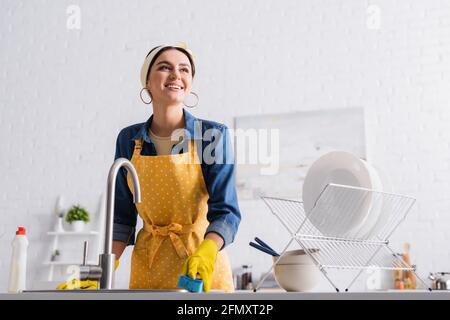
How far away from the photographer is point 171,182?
1.71m

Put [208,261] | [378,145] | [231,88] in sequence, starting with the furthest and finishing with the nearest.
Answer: [231,88], [378,145], [208,261]

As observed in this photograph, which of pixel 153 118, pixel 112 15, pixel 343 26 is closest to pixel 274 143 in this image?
pixel 343 26

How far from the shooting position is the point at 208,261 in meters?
1.34

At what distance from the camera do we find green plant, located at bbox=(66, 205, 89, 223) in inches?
181

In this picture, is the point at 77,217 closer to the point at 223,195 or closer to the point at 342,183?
the point at 223,195

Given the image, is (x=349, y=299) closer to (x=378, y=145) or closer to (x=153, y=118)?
(x=153, y=118)

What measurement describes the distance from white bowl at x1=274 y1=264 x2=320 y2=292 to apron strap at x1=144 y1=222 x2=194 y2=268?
0.53 m

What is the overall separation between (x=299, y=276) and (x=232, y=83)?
345 centimetres

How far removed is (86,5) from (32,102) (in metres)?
0.99

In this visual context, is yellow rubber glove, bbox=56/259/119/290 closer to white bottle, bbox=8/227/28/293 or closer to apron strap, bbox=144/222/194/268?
white bottle, bbox=8/227/28/293

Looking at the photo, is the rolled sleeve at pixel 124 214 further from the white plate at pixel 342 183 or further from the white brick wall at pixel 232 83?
the white brick wall at pixel 232 83

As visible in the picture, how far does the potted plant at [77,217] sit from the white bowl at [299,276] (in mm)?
3603

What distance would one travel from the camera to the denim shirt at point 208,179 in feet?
5.11

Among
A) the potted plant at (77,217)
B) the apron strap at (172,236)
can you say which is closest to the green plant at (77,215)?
the potted plant at (77,217)
